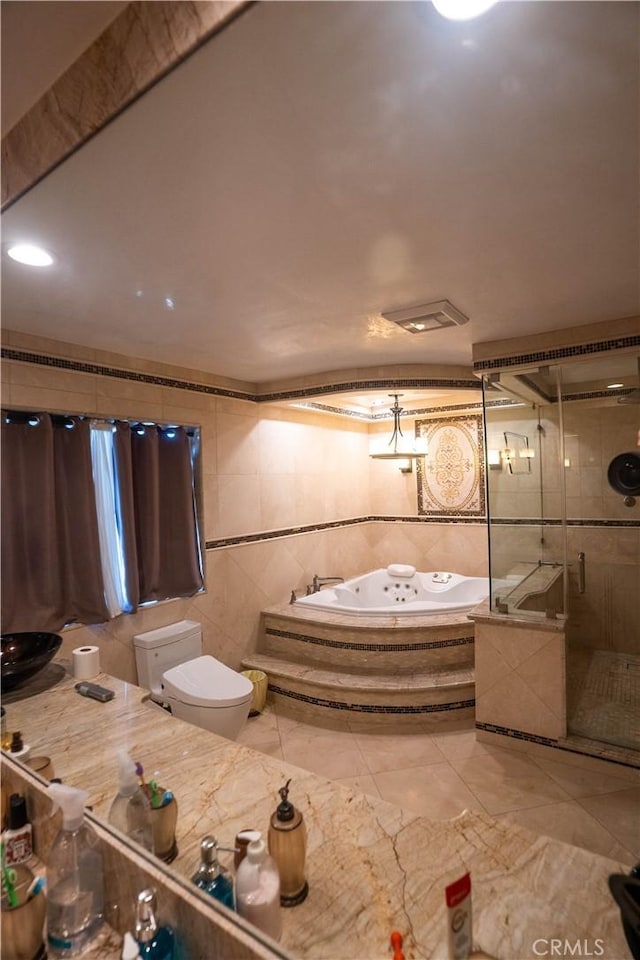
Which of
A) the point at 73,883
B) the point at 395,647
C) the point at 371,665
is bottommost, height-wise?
the point at 371,665

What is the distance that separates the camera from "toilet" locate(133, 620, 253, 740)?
7.53 ft

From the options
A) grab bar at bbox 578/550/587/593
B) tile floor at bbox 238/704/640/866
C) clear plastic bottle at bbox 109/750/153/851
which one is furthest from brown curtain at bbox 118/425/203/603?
grab bar at bbox 578/550/587/593

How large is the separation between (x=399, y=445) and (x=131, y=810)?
14.4 ft

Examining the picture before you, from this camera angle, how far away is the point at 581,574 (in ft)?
11.8

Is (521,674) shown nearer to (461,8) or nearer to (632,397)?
(632,397)

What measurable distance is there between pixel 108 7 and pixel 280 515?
3538mm

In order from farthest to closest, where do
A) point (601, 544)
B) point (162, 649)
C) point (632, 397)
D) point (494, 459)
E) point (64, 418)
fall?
point (601, 544) → point (494, 459) → point (632, 397) → point (162, 649) → point (64, 418)

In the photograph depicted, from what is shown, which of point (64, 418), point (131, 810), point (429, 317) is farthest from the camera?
point (64, 418)

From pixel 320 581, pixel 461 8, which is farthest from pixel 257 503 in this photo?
pixel 461 8

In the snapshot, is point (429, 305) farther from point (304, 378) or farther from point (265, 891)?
point (265, 891)

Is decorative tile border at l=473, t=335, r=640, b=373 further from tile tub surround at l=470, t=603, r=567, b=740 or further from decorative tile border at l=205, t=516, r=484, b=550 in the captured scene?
decorative tile border at l=205, t=516, r=484, b=550

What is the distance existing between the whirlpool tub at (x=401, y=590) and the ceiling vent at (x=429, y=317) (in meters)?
2.46

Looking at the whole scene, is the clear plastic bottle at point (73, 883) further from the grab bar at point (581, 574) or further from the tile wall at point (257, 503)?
the grab bar at point (581, 574)

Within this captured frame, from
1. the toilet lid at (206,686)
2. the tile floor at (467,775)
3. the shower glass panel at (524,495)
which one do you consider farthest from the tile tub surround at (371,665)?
the toilet lid at (206,686)
